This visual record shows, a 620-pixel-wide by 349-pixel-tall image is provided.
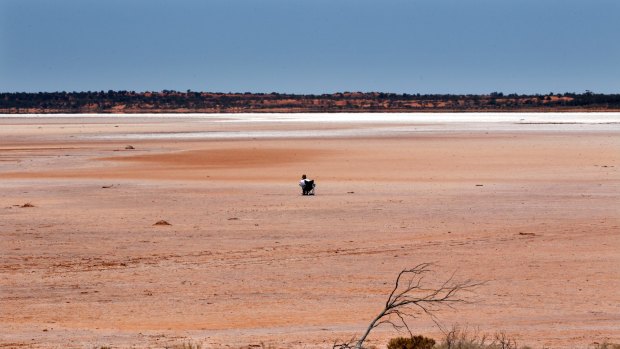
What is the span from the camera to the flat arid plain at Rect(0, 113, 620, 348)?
38.0ft

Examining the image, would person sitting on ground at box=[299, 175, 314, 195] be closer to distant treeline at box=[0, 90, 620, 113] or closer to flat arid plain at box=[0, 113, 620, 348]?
flat arid plain at box=[0, 113, 620, 348]

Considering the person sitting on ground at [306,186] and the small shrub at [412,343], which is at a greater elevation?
the small shrub at [412,343]

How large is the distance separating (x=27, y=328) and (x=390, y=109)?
449 feet

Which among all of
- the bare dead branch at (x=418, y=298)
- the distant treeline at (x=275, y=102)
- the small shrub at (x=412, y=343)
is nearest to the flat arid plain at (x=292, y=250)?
the bare dead branch at (x=418, y=298)

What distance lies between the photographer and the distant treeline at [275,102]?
149250 mm

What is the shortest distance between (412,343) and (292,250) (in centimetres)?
677

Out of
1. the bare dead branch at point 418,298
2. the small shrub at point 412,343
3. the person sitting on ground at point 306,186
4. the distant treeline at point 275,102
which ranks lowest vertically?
the distant treeline at point 275,102

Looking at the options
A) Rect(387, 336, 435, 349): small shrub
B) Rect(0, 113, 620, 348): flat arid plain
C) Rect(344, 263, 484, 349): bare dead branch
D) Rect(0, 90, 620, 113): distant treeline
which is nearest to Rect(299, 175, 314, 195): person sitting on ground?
Rect(0, 113, 620, 348): flat arid plain

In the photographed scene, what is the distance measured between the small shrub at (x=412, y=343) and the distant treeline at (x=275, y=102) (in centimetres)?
12866

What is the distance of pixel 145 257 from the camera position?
15.9 m

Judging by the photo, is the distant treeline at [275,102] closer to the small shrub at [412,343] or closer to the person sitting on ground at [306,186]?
the person sitting on ground at [306,186]

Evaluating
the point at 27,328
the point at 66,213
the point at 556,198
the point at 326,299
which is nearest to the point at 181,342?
the point at 27,328

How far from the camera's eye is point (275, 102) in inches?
6890

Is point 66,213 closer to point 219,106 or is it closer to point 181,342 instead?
point 181,342
